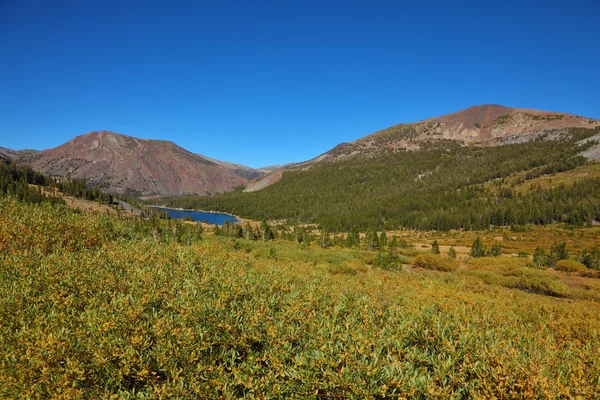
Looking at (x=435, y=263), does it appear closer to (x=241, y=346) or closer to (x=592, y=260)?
(x=592, y=260)

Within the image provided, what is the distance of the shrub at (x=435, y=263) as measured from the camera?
5907cm

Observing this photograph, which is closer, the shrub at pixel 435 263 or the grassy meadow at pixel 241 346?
the grassy meadow at pixel 241 346

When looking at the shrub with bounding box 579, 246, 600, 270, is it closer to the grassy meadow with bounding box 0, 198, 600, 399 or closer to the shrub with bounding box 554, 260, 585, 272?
the shrub with bounding box 554, 260, 585, 272

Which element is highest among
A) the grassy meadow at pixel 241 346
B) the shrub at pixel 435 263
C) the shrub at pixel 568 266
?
the grassy meadow at pixel 241 346

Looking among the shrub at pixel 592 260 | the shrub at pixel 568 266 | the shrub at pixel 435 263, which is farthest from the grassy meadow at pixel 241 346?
the shrub at pixel 592 260

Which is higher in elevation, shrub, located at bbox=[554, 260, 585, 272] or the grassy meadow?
the grassy meadow

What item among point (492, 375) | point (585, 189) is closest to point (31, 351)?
point (492, 375)

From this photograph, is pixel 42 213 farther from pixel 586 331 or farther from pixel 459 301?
pixel 586 331

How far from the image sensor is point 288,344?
10.2m

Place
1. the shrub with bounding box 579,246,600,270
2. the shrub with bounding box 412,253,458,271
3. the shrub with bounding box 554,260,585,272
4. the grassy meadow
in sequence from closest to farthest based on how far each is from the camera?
the grassy meadow
the shrub with bounding box 412,253,458,271
the shrub with bounding box 554,260,585,272
the shrub with bounding box 579,246,600,270

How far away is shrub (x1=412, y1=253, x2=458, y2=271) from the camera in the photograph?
5907 cm

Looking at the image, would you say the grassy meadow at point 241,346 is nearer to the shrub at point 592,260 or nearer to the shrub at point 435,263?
the shrub at point 435,263

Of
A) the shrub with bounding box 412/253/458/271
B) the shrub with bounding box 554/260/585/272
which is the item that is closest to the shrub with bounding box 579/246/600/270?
the shrub with bounding box 554/260/585/272

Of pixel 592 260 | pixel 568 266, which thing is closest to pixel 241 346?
pixel 568 266
